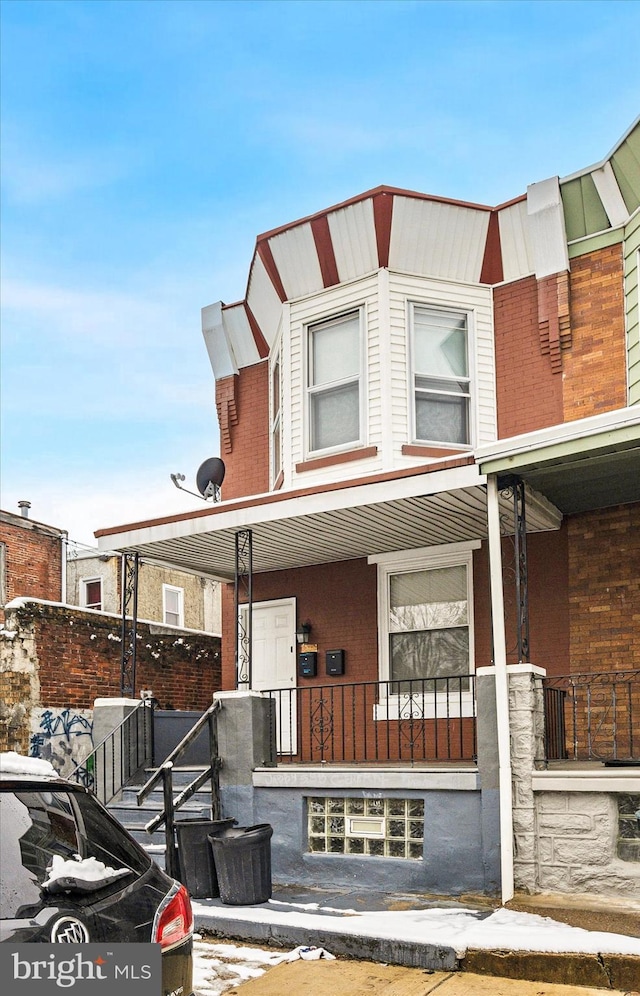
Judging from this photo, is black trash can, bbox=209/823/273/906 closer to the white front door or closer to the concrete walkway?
the concrete walkway

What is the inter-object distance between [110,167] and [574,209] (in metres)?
9.96

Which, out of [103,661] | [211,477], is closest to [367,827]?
[211,477]

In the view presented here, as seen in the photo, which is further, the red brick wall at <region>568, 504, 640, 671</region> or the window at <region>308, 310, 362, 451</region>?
the window at <region>308, 310, 362, 451</region>

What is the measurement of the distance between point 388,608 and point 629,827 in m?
4.58

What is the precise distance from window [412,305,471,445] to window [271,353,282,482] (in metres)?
2.11

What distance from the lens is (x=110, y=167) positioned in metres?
18.0

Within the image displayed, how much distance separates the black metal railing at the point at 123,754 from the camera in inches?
447

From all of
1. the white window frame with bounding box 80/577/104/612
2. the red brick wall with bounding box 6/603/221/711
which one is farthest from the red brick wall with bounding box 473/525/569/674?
the white window frame with bounding box 80/577/104/612

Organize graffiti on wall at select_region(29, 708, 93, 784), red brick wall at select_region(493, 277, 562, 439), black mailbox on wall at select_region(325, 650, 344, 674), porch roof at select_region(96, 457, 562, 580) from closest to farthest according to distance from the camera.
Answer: porch roof at select_region(96, 457, 562, 580) → red brick wall at select_region(493, 277, 562, 439) → black mailbox on wall at select_region(325, 650, 344, 674) → graffiti on wall at select_region(29, 708, 93, 784)

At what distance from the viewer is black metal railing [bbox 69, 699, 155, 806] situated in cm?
1134

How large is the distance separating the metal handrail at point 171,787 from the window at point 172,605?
16.2m

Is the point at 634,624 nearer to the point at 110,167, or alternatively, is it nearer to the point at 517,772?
the point at 517,772

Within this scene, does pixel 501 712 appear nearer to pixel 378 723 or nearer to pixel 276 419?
pixel 378 723

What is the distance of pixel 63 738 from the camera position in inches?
581
